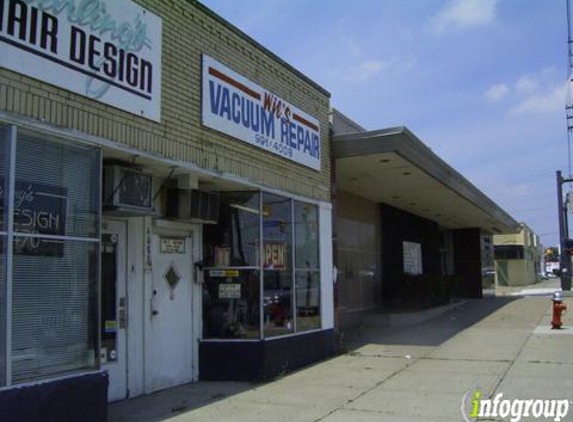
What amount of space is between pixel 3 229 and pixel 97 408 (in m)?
2.12

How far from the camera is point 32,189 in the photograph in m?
6.54

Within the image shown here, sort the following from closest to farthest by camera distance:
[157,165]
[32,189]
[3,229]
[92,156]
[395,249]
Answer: [3,229] → [32,189] → [92,156] → [157,165] → [395,249]

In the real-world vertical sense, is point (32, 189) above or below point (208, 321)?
above

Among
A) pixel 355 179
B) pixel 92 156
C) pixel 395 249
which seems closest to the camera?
pixel 92 156

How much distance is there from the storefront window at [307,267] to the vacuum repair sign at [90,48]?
452cm

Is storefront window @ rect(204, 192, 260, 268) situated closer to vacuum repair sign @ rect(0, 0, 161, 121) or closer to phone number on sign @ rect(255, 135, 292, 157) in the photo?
phone number on sign @ rect(255, 135, 292, 157)

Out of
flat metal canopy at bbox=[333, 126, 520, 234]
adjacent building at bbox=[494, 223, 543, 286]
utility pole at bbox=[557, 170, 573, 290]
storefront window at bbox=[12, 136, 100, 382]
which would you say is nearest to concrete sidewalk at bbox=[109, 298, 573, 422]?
storefront window at bbox=[12, 136, 100, 382]

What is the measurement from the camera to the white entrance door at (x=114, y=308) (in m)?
8.47

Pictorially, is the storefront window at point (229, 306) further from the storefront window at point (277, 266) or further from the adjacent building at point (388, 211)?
the adjacent building at point (388, 211)

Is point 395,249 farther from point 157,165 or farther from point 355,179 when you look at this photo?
point 157,165

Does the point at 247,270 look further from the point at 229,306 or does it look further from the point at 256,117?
the point at 256,117

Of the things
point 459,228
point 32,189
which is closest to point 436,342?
point 32,189

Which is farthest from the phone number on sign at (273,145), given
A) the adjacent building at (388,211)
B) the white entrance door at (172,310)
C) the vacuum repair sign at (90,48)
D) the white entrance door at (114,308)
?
the white entrance door at (114,308)

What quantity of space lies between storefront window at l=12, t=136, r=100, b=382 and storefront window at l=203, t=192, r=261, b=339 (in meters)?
3.35
